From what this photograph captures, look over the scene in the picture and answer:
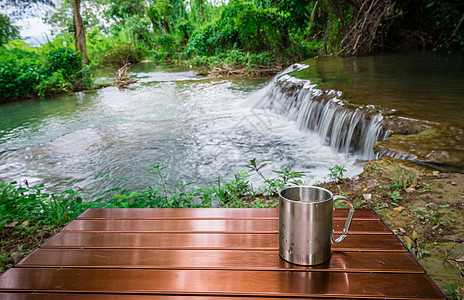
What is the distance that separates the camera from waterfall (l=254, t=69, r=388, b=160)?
4.12 metres

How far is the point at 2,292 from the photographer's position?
2.94ft

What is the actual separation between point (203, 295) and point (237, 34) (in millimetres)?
14962

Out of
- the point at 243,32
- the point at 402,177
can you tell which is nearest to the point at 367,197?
the point at 402,177

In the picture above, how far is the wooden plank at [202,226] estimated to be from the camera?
47.0 inches

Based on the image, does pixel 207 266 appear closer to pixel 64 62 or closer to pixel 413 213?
pixel 413 213

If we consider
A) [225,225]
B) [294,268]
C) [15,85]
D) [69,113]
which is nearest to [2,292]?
[225,225]

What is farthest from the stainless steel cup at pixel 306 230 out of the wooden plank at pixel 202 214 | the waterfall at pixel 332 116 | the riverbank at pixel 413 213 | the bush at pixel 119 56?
the bush at pixel 119 56

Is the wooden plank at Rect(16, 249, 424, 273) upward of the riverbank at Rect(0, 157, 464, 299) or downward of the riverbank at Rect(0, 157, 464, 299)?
upward

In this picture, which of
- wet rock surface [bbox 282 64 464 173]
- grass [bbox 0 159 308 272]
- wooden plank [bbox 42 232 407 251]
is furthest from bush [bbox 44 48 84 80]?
wooden plank [bbox 42 232 407 251]

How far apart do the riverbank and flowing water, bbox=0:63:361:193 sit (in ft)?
2.60

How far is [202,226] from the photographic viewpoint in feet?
4.16

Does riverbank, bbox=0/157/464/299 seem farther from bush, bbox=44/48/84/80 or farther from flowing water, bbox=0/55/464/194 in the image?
bush, bbox=44/48/84/80

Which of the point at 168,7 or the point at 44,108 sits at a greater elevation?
the point at 168,7

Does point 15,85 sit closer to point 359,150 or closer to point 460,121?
point 359,150
